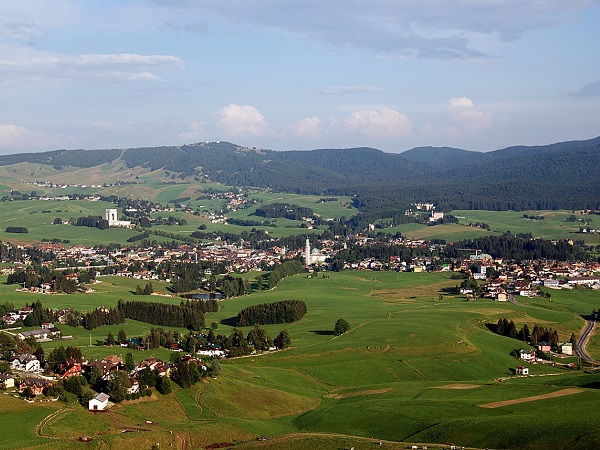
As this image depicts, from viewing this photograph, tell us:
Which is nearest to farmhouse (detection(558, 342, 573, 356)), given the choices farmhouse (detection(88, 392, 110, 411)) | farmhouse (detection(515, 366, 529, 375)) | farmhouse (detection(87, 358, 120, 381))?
farmhouse (detection(515, 366, 529, 375))

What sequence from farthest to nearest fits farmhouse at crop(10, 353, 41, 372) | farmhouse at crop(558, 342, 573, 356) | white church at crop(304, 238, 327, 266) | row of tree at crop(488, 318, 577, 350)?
1. white church at crop(304, 238, 327, 266)
2. row of tree at crop(488, 318, 577, 350)
3. farmhouse at crop(558, 342, 573, 356)
4. farmhouse at crop(10, 353, 41, 372)

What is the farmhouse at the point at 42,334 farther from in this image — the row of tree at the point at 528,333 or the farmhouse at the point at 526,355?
the row of tree at the point at 528,333

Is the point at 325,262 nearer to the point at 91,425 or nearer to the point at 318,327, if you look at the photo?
the point at 318,327

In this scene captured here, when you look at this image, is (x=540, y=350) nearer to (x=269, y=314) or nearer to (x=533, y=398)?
(x=533, y=398)

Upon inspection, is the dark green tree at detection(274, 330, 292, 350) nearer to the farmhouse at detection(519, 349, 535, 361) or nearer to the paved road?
the farmhouse at detection(519, 349, 535, 361)

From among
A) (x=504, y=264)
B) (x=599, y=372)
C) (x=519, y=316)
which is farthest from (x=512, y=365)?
(x=504, y=264)

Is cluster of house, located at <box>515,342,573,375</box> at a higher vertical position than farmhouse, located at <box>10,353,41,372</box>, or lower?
lower

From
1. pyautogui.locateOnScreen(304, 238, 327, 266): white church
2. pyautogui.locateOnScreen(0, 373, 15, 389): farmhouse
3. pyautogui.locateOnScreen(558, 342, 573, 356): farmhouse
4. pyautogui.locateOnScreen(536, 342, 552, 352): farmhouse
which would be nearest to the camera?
pyautogui.locateOnScreen(0, 373, 15, 389): farmhouse
